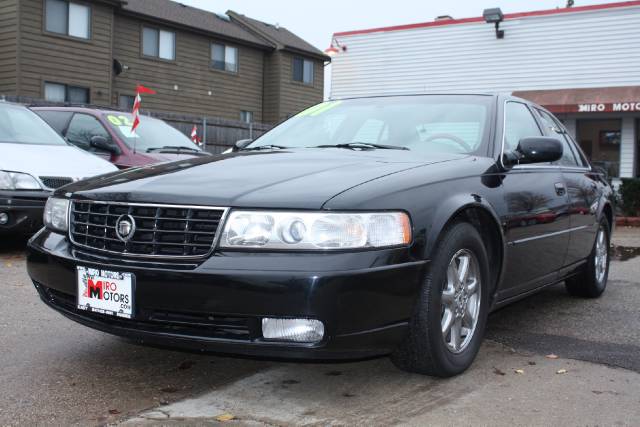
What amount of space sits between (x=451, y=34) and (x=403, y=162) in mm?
15485

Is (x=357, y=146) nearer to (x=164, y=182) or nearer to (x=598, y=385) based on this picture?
(x=164, y=182)

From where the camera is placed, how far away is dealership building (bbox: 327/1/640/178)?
15.8m

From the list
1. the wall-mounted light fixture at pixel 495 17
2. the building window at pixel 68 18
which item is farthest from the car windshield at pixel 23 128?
the building window at pixel 68 18

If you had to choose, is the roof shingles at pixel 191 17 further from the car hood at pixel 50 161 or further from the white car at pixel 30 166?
the car hood at pixel 50 161

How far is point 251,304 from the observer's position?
8.98ft

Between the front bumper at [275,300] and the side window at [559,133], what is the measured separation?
2.56 m

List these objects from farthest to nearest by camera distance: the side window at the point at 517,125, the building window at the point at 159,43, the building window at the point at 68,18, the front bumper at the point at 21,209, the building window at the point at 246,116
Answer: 1. the building window at the point at 246,116
2. the building window at the point at 159,43
3. the building window at the point at 68,18
4. the front bumper at the point at 21,209
5. the side window at the point at 517,125

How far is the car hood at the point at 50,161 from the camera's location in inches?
268

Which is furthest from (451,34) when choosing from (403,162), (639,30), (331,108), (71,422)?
(71,422)

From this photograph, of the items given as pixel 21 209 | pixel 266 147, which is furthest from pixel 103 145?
pixel 266 147

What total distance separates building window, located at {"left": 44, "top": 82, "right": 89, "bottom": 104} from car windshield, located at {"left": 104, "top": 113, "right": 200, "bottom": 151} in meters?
11.5

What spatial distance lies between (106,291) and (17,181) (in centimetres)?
418

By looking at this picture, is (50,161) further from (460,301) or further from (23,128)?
(460,301)

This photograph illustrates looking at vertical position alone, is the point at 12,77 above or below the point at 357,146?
above
